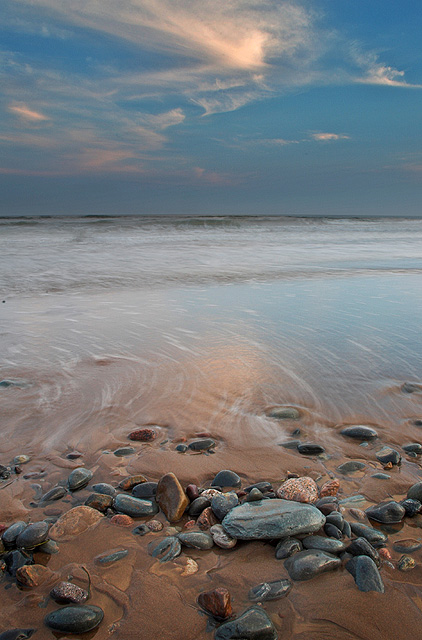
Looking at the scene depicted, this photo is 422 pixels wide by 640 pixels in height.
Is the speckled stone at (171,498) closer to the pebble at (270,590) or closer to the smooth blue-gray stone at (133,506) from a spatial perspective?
the smooth blue-gray stone at (133,506)

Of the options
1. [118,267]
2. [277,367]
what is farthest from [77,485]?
[118,267]

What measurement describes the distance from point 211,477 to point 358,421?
996 mm

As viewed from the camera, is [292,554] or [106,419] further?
[106,419]

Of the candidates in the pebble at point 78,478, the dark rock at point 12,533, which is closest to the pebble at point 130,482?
the pebble at point 78,478

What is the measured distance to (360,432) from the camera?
220cm

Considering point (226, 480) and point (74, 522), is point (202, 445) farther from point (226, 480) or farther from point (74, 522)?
point (74, 522)

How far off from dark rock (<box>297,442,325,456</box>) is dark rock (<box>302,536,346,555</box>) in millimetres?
627

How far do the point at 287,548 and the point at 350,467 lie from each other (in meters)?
0.64

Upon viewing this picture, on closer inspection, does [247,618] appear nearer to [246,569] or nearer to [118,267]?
[246,569]

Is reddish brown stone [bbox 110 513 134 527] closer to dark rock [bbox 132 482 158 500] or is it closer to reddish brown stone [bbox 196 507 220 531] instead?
dark rock [bbox 132 482 158 500]

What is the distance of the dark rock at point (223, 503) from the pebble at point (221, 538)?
70mm

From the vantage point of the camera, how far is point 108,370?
316cm

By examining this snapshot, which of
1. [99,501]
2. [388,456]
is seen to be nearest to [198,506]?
[99,501]

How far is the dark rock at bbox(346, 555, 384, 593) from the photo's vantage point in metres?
1.26
